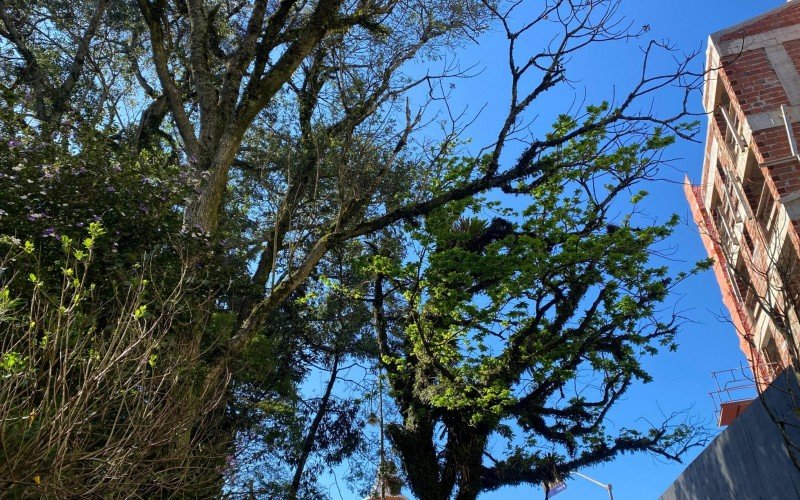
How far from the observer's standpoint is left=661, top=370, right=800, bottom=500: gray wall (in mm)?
8047

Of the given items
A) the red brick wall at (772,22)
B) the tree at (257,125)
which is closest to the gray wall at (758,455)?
the tree at (257,125)

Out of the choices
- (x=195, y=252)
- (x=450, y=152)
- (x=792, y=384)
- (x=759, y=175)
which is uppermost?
(x=450, y=152)

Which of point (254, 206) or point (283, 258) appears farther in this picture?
point (254, 206)

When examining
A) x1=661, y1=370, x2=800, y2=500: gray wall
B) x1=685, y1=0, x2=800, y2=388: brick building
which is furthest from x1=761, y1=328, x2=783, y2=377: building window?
x1=661, y1=370, x2=800, y2=500: gray wall

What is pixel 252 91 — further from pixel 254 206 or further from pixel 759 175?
Answer: pixel 759 175

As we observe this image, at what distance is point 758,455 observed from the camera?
9.02 m

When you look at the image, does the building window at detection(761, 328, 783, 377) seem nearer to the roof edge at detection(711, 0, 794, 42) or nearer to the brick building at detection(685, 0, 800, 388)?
the brick building at detection(685, 0, 800, 388)

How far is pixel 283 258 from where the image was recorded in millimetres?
14617

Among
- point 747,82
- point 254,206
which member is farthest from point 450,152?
point 747,82

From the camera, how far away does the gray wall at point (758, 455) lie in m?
8.05

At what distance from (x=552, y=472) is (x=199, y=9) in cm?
1182

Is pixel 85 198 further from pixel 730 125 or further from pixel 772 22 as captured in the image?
pixel 772 22

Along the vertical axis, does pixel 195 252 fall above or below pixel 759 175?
below

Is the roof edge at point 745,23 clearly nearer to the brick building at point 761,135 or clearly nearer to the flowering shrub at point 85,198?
the brick building at point 761,135
